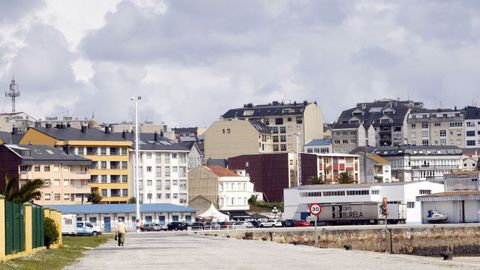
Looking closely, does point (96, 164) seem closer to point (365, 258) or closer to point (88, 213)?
point (88, 213)

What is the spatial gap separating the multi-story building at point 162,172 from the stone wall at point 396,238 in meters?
80.3

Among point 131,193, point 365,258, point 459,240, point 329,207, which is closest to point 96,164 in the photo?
point 131,193

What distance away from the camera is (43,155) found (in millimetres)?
160750

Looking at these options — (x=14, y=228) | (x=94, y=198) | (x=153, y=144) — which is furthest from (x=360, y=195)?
(x=14, y=228)

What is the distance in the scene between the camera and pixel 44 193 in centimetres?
16075

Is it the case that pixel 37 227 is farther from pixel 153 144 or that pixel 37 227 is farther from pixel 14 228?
pixel 153 144

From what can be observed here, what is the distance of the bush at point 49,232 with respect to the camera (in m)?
55.4

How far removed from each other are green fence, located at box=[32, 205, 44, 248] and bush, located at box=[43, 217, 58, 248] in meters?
0.85

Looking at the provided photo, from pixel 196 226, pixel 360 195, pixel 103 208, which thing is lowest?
pixel 196 226

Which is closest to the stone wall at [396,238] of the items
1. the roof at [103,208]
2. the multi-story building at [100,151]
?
the roof at [103,208]

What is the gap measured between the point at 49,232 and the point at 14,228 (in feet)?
46.2

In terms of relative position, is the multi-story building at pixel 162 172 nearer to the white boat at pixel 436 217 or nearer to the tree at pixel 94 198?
the tree at pixel 94 198

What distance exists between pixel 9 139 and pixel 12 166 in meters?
26.1

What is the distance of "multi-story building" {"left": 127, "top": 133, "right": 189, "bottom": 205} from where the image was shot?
191 metres
